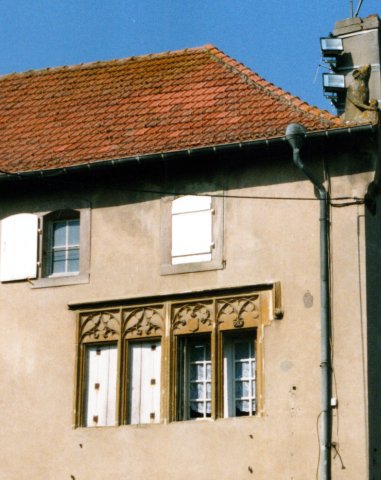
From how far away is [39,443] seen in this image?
24.4 m

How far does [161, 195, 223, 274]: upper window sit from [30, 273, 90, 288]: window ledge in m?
1.45

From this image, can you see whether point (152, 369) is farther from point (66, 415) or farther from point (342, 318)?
point (342, 318)

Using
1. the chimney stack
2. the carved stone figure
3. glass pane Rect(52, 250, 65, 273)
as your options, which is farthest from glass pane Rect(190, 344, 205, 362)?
the chimney stack

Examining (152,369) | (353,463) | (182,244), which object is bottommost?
(353,463)

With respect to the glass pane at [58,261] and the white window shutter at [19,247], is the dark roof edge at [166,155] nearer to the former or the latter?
the white window shutter at [19,247]

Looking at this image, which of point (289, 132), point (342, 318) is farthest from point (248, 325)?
point (289, 132)

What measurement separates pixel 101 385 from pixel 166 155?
3846 millimetres

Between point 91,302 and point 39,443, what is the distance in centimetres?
242

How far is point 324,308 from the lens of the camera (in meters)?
23.0

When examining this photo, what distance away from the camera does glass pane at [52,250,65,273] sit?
2547 centimetres

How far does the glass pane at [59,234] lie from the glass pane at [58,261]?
14 cm

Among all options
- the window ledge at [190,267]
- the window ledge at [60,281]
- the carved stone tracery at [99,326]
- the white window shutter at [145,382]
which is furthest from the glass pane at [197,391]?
the window ledge at [60,281]

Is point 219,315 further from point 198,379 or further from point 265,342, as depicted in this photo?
point 198,379

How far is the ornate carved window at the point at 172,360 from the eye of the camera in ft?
77.2
